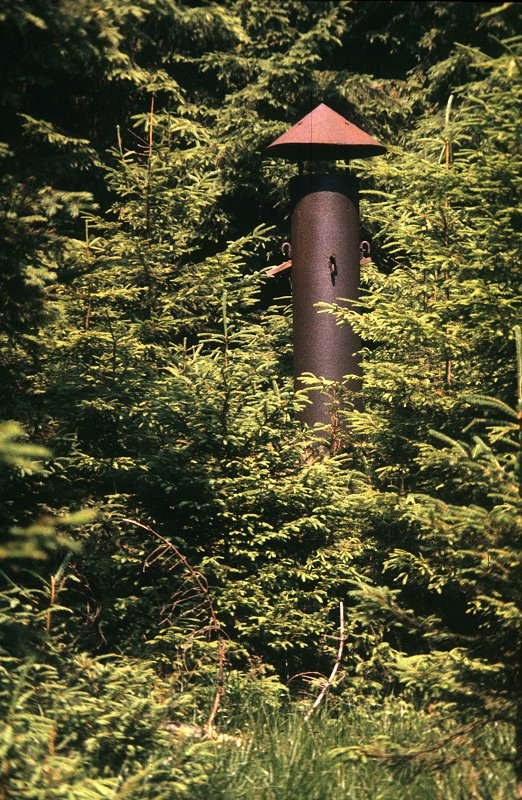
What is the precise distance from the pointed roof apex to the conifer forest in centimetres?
93

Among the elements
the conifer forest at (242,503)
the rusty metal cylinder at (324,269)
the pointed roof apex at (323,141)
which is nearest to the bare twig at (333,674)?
the conifer forest at (242,503)

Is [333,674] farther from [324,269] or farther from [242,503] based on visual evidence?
[324,269]

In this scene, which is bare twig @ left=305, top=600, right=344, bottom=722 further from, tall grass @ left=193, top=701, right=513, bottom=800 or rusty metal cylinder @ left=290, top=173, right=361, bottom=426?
rusty metal cylinder @ left=290, top=173, right=361, bottom=426

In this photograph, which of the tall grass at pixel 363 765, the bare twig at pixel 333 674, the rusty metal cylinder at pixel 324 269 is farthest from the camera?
the rusty metal cylinder at pixel 324 269

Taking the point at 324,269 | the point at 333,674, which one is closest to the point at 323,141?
the point at 324,269

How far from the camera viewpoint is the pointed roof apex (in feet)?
26.4

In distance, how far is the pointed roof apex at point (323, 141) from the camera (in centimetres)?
805

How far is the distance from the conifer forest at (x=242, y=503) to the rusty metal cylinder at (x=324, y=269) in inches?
12.8

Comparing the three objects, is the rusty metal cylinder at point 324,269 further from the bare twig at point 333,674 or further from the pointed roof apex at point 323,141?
the bare twig at point 333,674

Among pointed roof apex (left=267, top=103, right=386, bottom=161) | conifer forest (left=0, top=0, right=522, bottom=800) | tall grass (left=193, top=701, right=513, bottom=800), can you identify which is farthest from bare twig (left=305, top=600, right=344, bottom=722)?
pointed roof apex (left=267, top=103, right=386, bottom=161)

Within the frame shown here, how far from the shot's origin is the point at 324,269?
7.91 metres

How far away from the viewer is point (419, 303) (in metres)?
7.04

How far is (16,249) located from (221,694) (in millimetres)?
2820

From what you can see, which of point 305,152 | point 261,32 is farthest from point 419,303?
point 261,32
